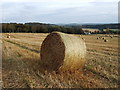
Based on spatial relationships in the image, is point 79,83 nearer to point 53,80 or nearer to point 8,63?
point 53,80

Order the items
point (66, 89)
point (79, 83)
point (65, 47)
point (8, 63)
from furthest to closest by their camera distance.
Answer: point (8, 63)
point (65, 47)
point (79, 83)
point (66, 89)

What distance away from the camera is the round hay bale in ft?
25.0

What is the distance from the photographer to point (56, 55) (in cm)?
799

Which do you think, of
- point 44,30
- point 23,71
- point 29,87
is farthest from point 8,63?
point 44,30

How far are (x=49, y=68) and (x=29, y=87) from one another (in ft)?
7.68

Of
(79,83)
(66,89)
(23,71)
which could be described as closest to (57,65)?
(23,71)

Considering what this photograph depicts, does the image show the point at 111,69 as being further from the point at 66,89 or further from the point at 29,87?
the point at 29,87

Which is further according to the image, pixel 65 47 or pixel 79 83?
pixel 65 47

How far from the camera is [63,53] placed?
7641mm

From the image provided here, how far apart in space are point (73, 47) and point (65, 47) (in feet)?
1.13

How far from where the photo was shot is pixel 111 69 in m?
8.11

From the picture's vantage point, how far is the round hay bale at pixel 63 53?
7.62 m

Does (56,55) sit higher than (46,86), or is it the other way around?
(56,55)

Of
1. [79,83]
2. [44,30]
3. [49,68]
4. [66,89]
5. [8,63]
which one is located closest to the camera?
[66,89]
